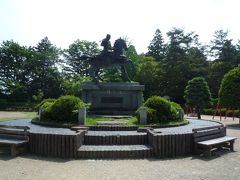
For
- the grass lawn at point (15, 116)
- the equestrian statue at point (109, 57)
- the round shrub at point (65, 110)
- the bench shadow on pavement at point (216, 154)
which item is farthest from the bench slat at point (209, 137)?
the grass lawn at point (15, 116)

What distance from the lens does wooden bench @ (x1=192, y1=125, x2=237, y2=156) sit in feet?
31.4

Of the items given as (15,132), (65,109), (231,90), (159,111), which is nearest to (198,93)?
(231,90)

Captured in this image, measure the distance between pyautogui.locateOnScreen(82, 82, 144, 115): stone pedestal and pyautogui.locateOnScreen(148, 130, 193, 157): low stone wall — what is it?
8.24 meters

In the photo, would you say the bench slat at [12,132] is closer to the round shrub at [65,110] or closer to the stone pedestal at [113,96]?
the round shrub at [65,110]

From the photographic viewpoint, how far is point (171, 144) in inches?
379

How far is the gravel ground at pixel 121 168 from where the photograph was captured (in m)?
7.01

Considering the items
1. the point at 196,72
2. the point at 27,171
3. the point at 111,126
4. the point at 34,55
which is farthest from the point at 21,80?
the point at 27,171

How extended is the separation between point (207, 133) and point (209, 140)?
0.37 metres

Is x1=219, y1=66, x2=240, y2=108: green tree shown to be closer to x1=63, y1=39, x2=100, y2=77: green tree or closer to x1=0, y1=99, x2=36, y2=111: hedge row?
x1=0, y1=99, x2=36, y2=111: hedge row

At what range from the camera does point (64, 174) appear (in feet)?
23.6

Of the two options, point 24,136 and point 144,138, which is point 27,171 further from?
point 144,138

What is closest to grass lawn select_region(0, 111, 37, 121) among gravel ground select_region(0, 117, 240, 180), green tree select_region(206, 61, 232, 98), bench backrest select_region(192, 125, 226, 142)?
gravel ground select_region(0, 117, 240, 180)

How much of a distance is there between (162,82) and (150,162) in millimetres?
42885

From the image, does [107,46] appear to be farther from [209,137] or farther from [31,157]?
[31,157]
